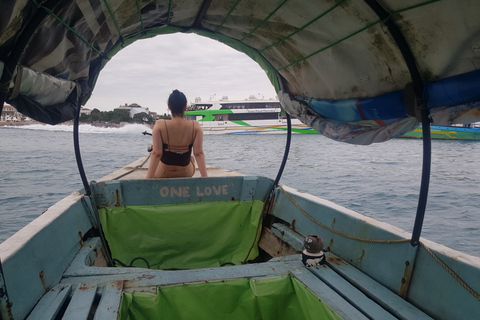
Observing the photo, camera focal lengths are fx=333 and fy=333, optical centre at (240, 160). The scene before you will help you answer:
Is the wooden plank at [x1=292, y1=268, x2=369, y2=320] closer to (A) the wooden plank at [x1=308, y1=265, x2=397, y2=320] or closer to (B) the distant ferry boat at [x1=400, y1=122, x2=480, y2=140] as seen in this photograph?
(A) the wooden plank at [x1=308, y1=265, x2=397, y2=320]

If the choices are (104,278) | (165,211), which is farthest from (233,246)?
(104,278)

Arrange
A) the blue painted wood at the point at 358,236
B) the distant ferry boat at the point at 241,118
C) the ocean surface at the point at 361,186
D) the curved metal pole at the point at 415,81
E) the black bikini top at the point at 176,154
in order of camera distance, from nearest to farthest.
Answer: the curved metal pole at the point at 415,81 < the blue painted wood at the point at 358,236 < the black bikini top at the point at 176,154 < the ocean surface at the point at 361,186 < the distant ferry boat at the point at 241,118

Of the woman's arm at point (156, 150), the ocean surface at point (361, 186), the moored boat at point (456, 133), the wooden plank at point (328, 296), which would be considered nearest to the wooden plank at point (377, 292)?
the wooden plank at point (328, 296)

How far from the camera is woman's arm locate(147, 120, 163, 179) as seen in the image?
3.44 metres

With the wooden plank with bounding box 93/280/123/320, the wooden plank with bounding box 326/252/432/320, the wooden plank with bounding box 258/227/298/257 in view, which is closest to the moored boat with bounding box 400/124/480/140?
the wooden plank with bounding box 258/227/298/257

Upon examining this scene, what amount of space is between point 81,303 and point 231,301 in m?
0.88

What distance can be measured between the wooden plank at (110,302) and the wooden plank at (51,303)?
0.22m

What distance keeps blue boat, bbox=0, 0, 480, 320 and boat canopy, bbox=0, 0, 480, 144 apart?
A: 0.4 inches

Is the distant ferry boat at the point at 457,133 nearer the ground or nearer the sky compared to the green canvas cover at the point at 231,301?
nearer the sky

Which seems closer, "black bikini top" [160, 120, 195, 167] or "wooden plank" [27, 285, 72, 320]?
"wooden plank" [27, 285, 72, 320]

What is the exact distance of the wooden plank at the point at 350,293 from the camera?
180 cm

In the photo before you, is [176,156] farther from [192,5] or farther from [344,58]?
[344,58]

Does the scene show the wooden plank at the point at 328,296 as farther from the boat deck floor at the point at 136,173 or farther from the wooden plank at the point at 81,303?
the boat deck floor at the point at 136,173

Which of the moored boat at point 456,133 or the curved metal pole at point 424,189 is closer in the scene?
the curved metal pole at point 424,189
